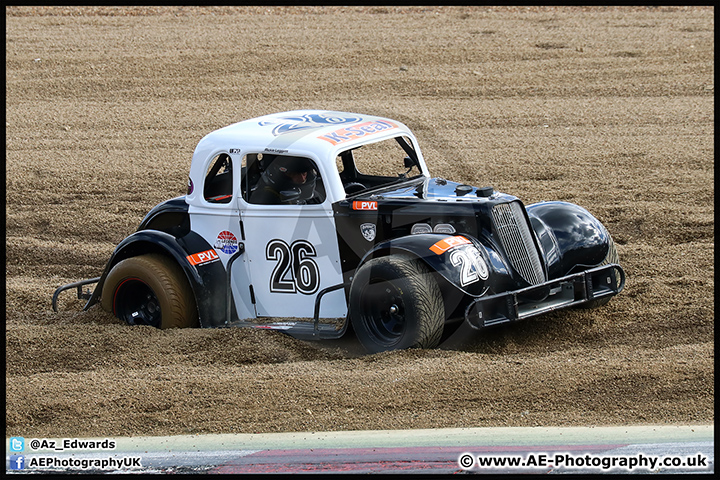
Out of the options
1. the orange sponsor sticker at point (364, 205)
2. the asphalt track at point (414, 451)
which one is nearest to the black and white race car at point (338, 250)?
the orange sponsor sticker at point (364, 205)

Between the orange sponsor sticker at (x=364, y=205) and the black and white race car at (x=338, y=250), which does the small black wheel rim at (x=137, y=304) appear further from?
the orange sponsor sticker at (x=364, y=205)

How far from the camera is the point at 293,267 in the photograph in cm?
773

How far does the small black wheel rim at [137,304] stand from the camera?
27.1 feet

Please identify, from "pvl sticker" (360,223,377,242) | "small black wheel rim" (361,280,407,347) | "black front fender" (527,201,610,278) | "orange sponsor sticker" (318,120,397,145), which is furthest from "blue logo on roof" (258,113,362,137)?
"black front fender" (527,201,610,278)

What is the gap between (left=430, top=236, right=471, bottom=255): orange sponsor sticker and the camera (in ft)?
22.7

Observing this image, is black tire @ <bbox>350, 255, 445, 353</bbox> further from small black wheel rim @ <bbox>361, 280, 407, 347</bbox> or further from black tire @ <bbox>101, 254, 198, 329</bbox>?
black tire @ <bbox>101, 254, 198, 329</bbox>

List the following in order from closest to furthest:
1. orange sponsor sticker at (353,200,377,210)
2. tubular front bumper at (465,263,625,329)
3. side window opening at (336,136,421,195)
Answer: tubular front bumper at (465,263,625,329) < orange sponsor sticker at (353,200,377,210) < side window opening at (336,136,421,195)

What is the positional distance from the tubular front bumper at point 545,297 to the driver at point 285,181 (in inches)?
78.0

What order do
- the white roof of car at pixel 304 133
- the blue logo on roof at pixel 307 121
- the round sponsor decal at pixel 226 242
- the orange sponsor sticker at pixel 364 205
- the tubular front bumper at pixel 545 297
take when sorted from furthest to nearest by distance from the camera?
the blue logo on roof at pixel 307 121 → the round sponsor decal at pixel 226 242 → the white roof of car at pixel 304 133 → the orange sponsor sticker at pixel 364 205 → the tubular front bumper at pixel 545 297

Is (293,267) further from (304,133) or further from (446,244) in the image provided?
(446,244)

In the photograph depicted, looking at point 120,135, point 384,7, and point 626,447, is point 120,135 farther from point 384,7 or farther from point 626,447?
point 626,447

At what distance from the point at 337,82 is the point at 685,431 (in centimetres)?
1238

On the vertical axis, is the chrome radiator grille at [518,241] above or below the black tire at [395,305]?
above

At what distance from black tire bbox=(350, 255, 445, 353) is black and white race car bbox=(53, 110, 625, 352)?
0.04 ft
